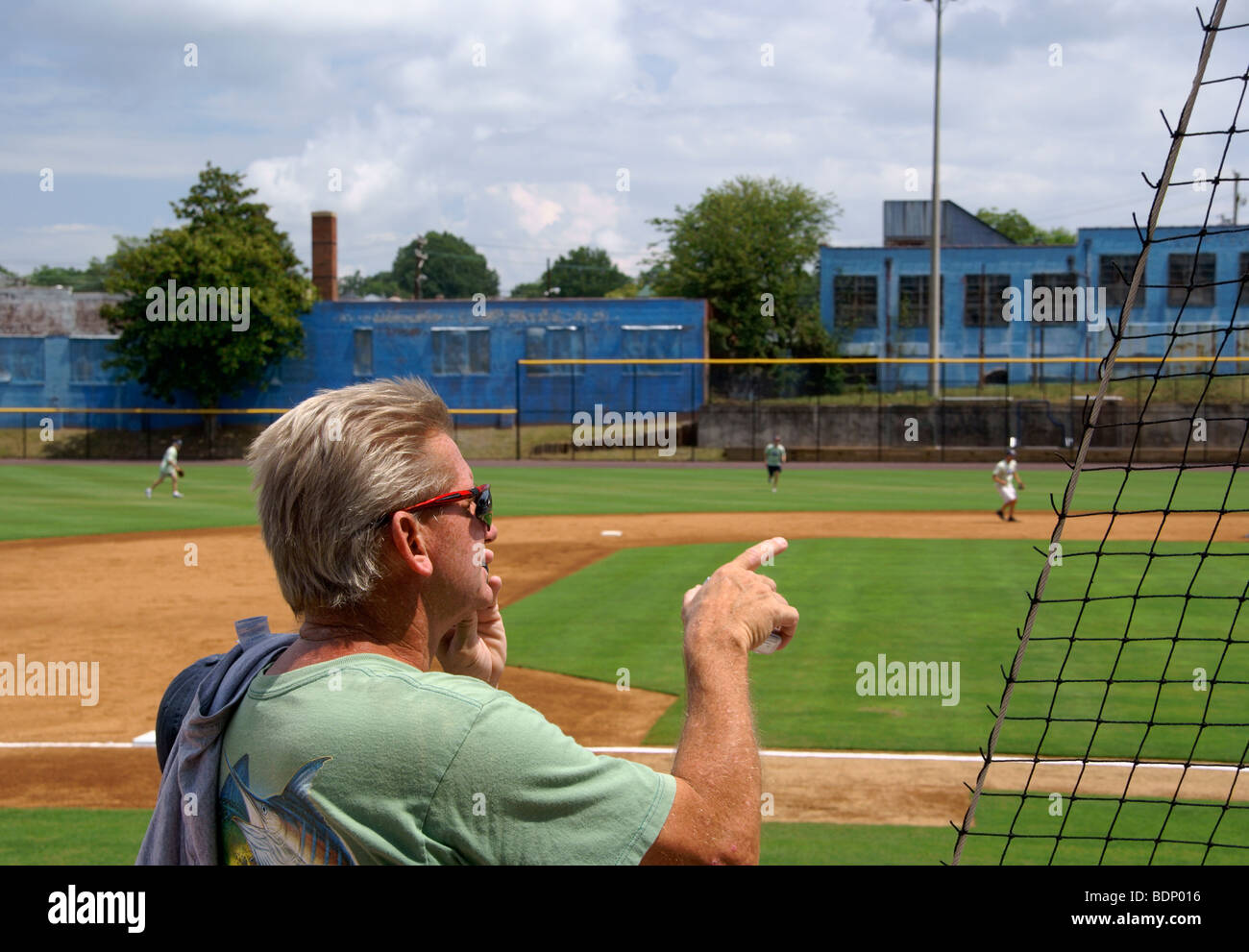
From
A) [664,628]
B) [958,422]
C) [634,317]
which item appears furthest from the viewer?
[634,317]

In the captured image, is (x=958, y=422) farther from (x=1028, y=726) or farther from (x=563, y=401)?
(x=1028, y=726)

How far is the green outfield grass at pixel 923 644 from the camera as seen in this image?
28.9 feet

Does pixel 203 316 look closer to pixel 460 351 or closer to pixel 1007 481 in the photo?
pixel 460 351

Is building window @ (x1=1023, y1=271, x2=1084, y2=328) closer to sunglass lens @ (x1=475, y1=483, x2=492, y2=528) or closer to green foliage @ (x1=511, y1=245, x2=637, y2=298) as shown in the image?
sunglass lens @ (x1=475, y1=483, x2=492, y2=528)

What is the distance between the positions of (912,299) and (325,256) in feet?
94.7

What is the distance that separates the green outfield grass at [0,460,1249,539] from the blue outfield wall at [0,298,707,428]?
364 inches

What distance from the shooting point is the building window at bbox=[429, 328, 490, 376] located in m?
51.8

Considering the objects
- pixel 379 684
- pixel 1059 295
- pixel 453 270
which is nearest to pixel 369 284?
pixel 453 270

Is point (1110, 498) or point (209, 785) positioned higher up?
point (209, 785)

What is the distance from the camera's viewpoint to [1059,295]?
51125 millimetres

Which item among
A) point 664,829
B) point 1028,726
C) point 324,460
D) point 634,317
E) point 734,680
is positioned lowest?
point 1028,726

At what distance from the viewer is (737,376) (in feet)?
157
